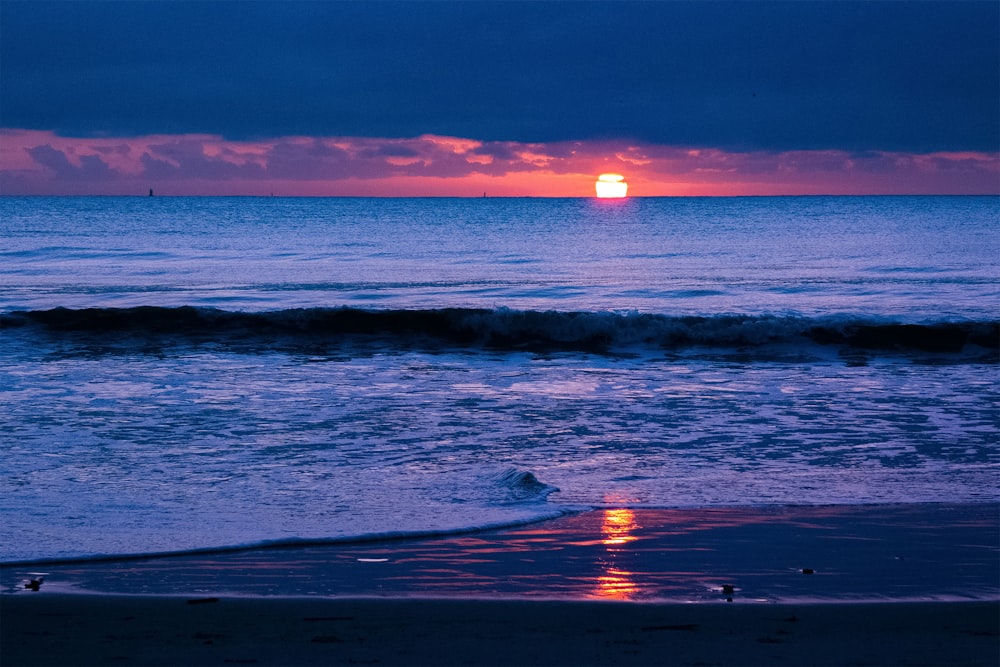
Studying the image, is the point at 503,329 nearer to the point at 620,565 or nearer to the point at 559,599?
the point at 620,565

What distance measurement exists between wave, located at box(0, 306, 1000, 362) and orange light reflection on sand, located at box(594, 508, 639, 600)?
36.7 ft

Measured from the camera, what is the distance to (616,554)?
618 cm

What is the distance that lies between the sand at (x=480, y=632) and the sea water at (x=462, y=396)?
1190 mm

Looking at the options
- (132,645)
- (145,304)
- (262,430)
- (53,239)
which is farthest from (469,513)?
(53,239)

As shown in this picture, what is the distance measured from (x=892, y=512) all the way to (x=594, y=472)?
245 centimetres

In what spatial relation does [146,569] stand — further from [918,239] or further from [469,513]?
[918,239]

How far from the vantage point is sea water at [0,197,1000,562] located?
745cm

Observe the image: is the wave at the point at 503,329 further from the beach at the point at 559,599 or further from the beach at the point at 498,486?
the beach at the point at 559,599

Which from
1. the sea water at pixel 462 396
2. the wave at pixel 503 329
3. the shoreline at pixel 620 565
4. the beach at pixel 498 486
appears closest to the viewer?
the beach at pixel 498 486

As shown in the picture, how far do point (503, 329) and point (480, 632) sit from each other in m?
14.9

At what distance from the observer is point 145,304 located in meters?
22.8

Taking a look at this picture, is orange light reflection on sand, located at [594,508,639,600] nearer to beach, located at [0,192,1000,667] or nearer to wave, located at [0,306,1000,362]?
beach, located at [0,192,1000,667]

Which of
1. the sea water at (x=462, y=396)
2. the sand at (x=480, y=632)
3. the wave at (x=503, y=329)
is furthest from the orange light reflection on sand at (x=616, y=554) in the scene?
the wave at (x=503, y=329)

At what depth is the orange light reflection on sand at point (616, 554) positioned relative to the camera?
18.1 feet
